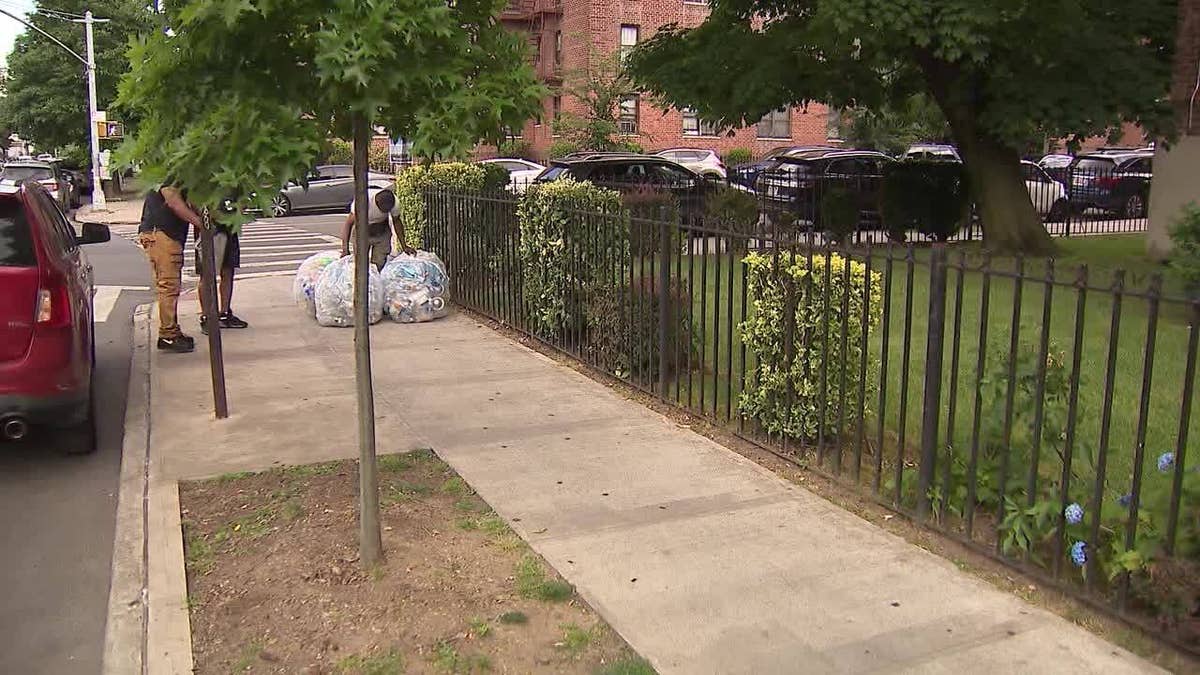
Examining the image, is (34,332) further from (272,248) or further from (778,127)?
(778,127)

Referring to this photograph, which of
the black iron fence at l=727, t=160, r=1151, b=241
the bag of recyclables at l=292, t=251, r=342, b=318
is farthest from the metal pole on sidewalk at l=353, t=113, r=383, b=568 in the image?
the black iron fence at l=727, t=160, r=1151, b=241

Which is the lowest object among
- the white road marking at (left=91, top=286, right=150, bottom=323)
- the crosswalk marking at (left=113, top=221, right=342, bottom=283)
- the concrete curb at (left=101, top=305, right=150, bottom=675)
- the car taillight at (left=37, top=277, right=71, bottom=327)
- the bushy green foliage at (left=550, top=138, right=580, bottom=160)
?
the crosswalk marking at (left=113, top=221, right=342, bottom=283)

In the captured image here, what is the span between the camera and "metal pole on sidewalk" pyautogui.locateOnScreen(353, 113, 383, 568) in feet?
14.5

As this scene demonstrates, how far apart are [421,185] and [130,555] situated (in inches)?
310

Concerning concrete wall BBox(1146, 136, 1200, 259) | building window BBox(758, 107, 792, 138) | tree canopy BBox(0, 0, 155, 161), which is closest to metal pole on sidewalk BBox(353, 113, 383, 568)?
concrete wall BBox(1146, 136, 1200, 259)

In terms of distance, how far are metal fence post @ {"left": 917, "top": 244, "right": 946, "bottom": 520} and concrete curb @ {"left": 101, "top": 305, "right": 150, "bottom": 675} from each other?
334 cm

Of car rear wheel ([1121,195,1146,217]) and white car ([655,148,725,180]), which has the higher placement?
white car ([655,148,725,180])

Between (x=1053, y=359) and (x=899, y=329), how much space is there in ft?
15.8

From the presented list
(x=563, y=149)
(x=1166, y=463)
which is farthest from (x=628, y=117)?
(x=1166, y=463)

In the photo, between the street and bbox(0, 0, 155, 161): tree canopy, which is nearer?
the street

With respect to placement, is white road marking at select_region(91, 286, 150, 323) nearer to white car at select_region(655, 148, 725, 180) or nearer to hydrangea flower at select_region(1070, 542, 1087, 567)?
hydrangea flower at select_region(1070, 542, 1087, 567)

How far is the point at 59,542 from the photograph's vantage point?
17.2 ft

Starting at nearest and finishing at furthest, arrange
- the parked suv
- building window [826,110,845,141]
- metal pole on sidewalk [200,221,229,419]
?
metal pole on sidewalk [200,221,229,419]
the parked suv
building window [826,110,845,141]

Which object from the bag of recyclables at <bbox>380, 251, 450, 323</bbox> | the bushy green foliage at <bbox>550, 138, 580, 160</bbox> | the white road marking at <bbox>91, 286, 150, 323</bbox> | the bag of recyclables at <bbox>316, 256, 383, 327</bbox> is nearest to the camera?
the bag of recyclables at <bbox>316, 256, 383, 327</bbox>
